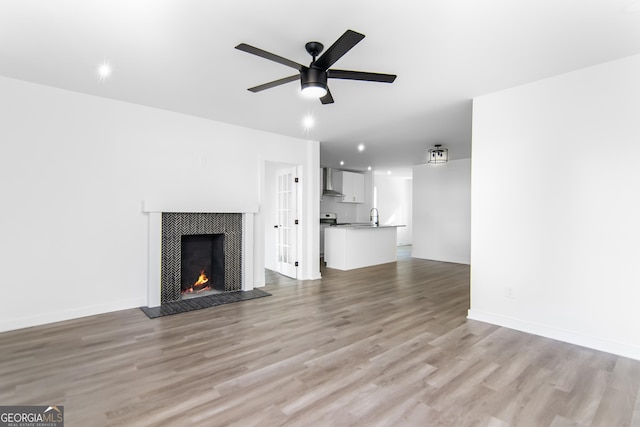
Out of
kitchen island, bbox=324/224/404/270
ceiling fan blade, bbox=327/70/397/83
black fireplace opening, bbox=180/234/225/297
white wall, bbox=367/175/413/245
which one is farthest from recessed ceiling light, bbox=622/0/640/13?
white wall, bbox=367/175/413/245

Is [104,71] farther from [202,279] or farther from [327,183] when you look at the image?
[327,183]

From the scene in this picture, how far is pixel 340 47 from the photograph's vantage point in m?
1.99

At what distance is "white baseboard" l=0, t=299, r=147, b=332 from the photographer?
311cm

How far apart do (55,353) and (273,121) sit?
3.51 meters

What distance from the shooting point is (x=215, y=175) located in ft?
14.9

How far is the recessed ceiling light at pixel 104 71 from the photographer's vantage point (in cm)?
279

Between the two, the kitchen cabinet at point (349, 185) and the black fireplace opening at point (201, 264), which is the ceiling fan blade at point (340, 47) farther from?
the kitchen cabinet at point (349, 185)

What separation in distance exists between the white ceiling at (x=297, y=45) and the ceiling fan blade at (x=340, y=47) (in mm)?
221

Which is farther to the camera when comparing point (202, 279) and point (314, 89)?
point (202, 279)

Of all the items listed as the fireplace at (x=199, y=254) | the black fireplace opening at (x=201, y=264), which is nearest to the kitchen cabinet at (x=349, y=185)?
the fireplace at (x=199, y=254)

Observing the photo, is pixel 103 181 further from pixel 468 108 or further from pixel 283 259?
pixel 468 108

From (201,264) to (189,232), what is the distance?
0.67 meters

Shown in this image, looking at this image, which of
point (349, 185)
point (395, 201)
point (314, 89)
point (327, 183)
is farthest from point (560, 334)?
point (395, 201)

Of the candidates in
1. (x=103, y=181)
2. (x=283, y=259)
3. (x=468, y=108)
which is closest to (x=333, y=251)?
(x=283, y=259)
